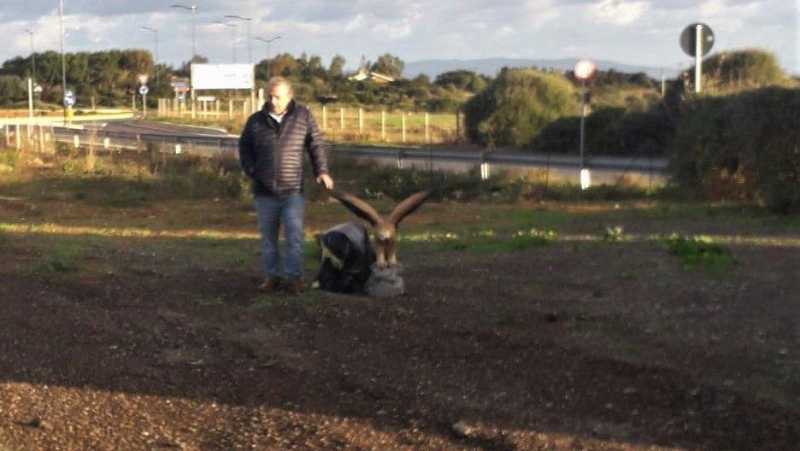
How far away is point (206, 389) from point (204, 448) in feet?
3.59

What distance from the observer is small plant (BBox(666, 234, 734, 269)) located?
9.99 m

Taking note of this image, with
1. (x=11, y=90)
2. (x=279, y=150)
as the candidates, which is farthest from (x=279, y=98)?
(x=11, y=90)

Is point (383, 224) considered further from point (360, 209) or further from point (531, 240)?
point (531, 240)

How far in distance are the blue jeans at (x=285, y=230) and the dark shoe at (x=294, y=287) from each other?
41 millimetres

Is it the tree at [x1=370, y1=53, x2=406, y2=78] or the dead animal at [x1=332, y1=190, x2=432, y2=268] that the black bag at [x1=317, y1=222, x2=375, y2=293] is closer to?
the dead animal at [x1=332, y1=190, x2=432, y2=268]

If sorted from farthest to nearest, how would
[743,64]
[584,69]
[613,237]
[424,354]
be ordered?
[743,64], [584,69], [613,237], [424,354]

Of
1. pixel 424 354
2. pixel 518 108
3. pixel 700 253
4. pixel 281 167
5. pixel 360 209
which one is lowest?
pixel 424 354

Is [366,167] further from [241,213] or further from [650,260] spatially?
[650,260]

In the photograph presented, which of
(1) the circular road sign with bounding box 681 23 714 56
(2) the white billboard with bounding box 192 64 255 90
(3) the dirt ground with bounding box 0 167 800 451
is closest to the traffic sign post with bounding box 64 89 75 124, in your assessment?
(2) the white billboard with bounding box 192 64 255 90

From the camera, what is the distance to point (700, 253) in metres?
10.3

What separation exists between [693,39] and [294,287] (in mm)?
13576

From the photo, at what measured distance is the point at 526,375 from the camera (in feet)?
21.8

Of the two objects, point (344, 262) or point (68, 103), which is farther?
point (68, 103)

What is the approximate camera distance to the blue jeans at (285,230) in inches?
373
